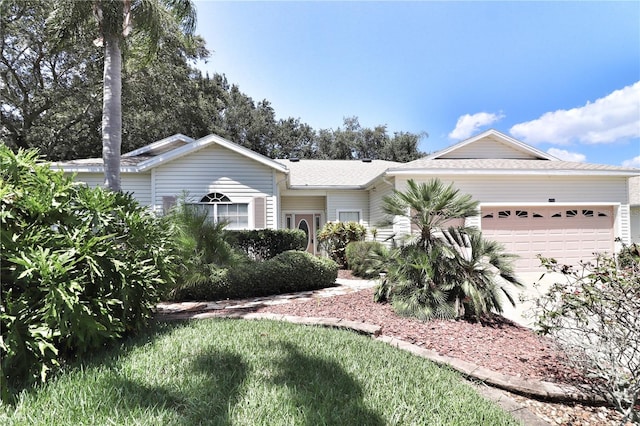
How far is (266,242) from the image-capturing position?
10.1m

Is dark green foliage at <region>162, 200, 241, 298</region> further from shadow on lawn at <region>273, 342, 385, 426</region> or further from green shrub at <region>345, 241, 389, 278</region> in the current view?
shadow on lawn at <region>273, 342, 385, 426</region>

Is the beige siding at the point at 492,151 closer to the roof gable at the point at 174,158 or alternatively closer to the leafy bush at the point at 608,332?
the roof gable at the point at 174,158

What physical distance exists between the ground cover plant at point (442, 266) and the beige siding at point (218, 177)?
6.76 meters

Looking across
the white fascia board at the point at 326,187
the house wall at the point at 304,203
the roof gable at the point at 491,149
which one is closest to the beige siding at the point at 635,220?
the roof gable at the point at 491,149

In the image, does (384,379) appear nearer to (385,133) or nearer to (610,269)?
(610,269)

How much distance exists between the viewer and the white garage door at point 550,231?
35.5ft

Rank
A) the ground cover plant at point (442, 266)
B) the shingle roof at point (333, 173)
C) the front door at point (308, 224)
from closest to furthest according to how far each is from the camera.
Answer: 1. the ground cover plant at point (442, 266)
2. the shingle roof at point (333, 173)
3. the front door at point (308, 224)

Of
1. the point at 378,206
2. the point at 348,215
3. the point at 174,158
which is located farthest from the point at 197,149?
the point at 378,206

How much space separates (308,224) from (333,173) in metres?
3.32

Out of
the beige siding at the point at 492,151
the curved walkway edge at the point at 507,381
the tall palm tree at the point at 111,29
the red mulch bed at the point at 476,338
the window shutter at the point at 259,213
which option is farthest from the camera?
the beige siding at the point at 492,151

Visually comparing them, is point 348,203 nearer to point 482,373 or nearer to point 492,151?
point 492,151

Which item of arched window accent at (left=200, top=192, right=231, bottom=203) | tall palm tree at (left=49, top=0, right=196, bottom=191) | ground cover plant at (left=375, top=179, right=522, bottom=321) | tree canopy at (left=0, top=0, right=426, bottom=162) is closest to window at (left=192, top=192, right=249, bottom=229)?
arched window accent at (left=200, top=192, right=231, bottom=203)

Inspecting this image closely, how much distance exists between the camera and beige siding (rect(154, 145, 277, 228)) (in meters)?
11.0

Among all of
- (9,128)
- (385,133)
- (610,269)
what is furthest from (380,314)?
(385,133)
